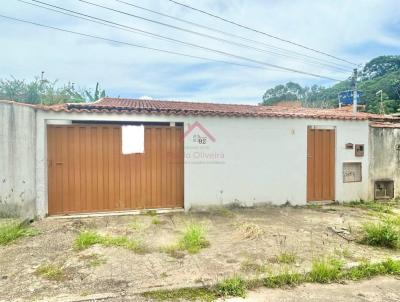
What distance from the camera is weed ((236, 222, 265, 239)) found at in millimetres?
5980

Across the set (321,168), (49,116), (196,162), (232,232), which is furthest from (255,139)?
(49,116)

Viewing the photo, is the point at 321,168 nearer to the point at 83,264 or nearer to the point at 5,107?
the point at 83,264

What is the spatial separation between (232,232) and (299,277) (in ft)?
7.21

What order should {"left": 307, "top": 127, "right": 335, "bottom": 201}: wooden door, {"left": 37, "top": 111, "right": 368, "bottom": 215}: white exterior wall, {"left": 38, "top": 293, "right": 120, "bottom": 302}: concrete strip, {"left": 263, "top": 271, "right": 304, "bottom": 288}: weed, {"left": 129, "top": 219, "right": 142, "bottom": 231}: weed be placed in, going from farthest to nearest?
{"left": 307, "top": 127, "right": 335, "bottom": 201}: wooden door, {"left": 37, "top": 111, "right": 368, "bottom": 215}: white exterior wall, {"left": 129, "top": 219, "right": 142, "bottom": 231}: weed, {"left": 263, "top": 271, "right": 304, "bottom": 288}: weed, {"left": 38, "top": 293, "right": 120, "bottom": 302}: concrete strip

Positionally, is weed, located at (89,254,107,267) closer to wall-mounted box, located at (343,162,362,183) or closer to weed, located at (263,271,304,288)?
weed, located at (263,271,304,288)

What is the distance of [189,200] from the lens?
8.16 m

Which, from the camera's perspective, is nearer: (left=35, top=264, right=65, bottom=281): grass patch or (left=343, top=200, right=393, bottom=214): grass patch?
(left=35, top=264, right=65, bottom=281): grass patch

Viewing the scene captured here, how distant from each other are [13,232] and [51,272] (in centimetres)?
213

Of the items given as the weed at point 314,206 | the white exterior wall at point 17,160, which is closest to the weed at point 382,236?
the weed at point 314,206

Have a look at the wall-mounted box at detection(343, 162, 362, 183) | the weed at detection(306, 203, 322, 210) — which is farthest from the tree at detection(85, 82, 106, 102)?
the wall-mounted box at detection(343, 162, 362, 183)

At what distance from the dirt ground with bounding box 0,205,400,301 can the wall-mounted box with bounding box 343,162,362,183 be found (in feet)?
6.76

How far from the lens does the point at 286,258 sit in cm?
480

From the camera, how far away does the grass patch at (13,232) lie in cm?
553

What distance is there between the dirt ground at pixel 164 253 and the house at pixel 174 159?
27.9 inches
